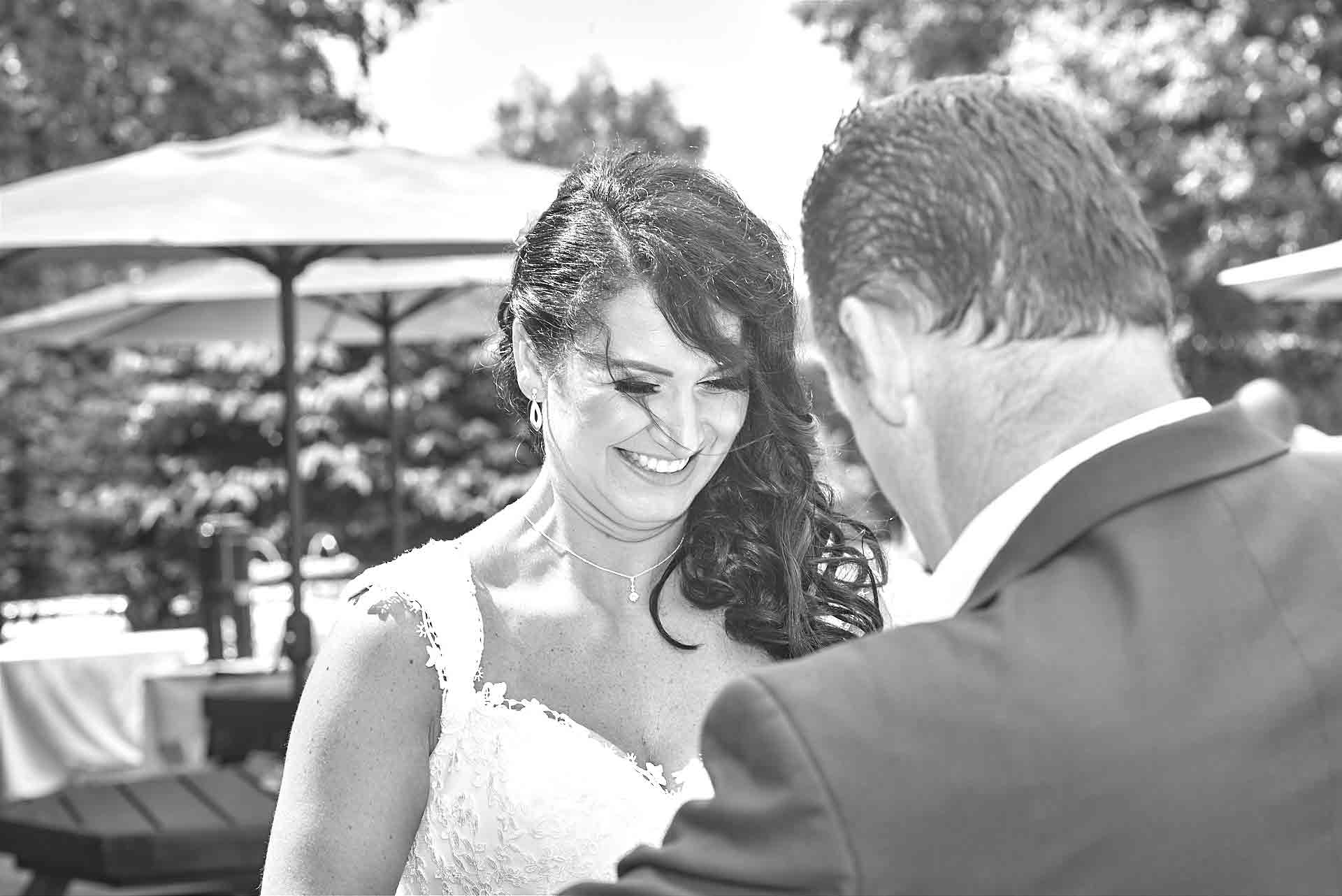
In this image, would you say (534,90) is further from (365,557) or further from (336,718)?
(336,718)

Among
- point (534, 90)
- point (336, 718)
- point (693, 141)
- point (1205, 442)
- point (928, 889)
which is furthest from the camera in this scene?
point (534, 90)

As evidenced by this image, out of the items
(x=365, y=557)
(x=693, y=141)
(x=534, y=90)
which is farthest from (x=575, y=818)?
(x=534, y=90)

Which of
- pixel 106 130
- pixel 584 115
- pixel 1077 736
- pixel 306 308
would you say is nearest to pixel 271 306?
pixel 306 308

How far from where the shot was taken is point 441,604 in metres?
2.44

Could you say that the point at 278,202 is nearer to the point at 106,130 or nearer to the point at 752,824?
the point at 752,824

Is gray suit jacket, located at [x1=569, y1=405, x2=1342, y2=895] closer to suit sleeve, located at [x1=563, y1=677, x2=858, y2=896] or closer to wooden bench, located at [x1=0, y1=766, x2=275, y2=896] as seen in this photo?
suit sleeve, located at [x1=563, y1=677, x2=858, y2=896]

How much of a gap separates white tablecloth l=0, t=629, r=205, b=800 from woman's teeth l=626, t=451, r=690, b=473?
6243 mm

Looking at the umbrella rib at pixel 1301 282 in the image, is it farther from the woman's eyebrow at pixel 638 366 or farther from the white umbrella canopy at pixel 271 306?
the woman's eyebrow at pixel 638 366

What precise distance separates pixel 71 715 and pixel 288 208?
3539 mm

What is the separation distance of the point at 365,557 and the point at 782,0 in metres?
10.3

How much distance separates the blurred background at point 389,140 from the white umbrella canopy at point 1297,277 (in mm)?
3810

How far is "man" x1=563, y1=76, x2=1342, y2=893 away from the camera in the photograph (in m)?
1.17

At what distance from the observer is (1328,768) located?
1214 mm

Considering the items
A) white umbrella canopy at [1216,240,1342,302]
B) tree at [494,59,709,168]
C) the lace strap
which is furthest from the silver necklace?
tree at [494,59,709,168]
